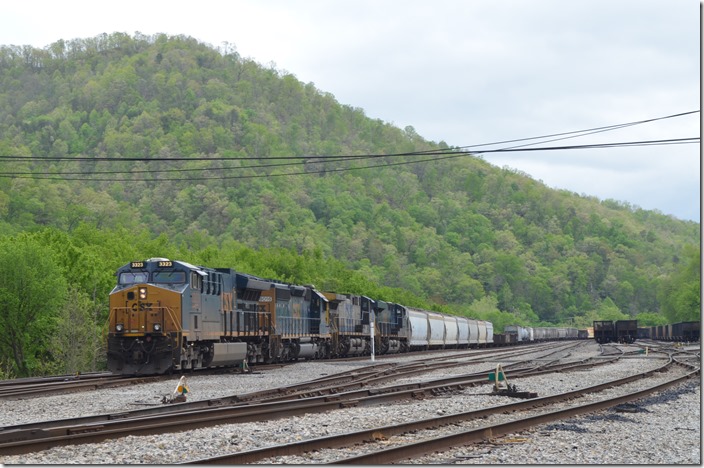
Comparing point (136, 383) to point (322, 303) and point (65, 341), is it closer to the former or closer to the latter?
point (65, 341)

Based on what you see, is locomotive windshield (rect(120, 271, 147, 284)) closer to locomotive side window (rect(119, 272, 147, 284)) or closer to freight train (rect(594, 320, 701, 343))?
locomotive side window (rect(119, 272, 147, 284))

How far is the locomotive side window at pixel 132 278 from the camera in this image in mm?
29031

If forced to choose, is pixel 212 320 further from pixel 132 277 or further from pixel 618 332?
pixel 618 332

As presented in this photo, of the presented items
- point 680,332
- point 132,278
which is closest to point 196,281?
point 132,278

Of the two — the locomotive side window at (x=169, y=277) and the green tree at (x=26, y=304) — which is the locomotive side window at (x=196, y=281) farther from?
the green tree at (x=26, y=304)

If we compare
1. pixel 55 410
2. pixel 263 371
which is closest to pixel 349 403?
pixel 55 410

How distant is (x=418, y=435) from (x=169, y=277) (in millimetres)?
16649

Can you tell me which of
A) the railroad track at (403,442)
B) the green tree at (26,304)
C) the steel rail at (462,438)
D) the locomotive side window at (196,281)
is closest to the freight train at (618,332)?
the green tree at (26,304)

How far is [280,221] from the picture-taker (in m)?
200

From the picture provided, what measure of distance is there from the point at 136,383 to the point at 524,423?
14.4 m

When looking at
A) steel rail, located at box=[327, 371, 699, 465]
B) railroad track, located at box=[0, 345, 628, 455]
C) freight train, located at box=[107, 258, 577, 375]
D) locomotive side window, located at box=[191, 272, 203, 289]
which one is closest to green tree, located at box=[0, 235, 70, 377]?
freight train, located at box=[107, 258, 577, 375]

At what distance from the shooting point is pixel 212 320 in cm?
3089

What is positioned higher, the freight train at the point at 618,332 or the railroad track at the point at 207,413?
the railroad track at the point at 207,413

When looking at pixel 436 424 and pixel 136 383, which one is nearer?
pixel 436 424
